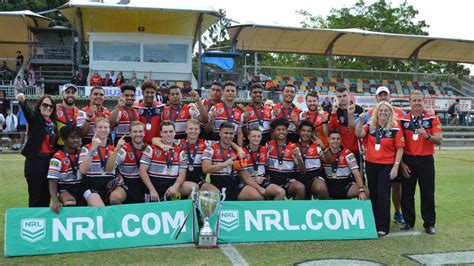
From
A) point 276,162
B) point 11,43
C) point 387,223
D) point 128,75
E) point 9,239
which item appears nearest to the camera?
point 9,239

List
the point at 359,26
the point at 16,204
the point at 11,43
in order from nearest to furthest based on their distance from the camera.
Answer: the point at 16,204
the point at 11,43
the point at 359,26

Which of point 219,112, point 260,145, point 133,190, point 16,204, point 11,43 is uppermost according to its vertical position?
point 11,43

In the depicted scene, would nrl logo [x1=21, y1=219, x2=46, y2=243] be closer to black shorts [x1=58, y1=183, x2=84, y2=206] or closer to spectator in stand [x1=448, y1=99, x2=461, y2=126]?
black shorts [x1=58, y1=183, x2=84, y2=206]

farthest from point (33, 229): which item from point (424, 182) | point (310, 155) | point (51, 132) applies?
point (424, 182)

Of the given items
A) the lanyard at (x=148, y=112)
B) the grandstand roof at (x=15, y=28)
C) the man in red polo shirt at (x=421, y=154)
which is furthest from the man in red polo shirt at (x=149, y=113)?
the grandstand roof at (x=15, y=28)

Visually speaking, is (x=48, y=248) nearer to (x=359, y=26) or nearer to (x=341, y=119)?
(x=341, y=119)

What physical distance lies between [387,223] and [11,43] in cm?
3057

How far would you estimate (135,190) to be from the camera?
6.42 m

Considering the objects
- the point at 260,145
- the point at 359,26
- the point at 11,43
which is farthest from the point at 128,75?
the point at 359,26

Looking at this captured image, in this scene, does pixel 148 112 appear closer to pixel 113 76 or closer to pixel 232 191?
pixel 232 191

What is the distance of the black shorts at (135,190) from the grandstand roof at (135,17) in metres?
17.9

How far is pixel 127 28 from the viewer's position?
25484 mm

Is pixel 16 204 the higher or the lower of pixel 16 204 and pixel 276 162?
the lower

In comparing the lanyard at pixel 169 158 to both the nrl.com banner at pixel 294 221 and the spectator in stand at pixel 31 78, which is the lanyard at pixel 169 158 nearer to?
the nrl.com banner at pixel 294 221
